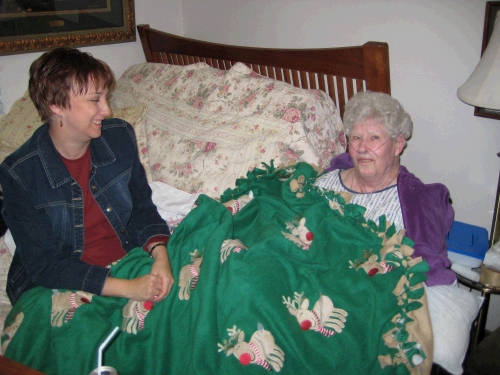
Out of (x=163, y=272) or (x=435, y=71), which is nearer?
(x=163, y=272)

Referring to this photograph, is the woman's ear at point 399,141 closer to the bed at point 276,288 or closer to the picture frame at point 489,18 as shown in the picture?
the bed at point 276,288

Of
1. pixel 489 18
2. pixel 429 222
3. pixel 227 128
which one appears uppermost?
pixel 489 18

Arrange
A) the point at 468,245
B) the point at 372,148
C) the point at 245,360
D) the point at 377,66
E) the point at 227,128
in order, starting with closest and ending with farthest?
1. the point at 245,360
2. the point at 372,148
3. the point at 468,245
4. the point at 377,66
5. the point at 227,128

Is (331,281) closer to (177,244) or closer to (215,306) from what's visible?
(215,306)

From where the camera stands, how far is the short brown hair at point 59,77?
116 centimetres

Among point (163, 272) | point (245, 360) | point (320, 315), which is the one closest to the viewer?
point (245, 360)

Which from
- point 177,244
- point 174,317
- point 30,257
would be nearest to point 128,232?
point 177,244

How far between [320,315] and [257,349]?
0.20 metres

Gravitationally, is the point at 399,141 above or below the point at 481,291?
above

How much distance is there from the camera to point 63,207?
1269 mm

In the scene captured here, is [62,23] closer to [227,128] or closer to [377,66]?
[227,128]

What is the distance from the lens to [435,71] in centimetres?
162

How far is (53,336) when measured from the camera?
3.56 feet

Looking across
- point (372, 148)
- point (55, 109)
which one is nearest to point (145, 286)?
point (55, 109)
